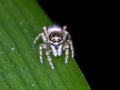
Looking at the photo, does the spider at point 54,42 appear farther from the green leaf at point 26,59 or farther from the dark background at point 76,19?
the dark background at point 76,19

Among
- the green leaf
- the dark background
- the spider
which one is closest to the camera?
the green leaf

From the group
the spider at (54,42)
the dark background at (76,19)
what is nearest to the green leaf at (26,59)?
the spider at (54,42)

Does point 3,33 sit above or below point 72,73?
above

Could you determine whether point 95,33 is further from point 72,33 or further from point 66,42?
point 66,42

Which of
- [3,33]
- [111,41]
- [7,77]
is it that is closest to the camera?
[7,77]

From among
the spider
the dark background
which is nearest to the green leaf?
the spider

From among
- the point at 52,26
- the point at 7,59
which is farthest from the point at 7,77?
the point at 52,26

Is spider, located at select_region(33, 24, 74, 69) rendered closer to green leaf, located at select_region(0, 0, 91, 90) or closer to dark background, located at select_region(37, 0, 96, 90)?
green leaf, located at select_region(0, 0, 91, 90)
